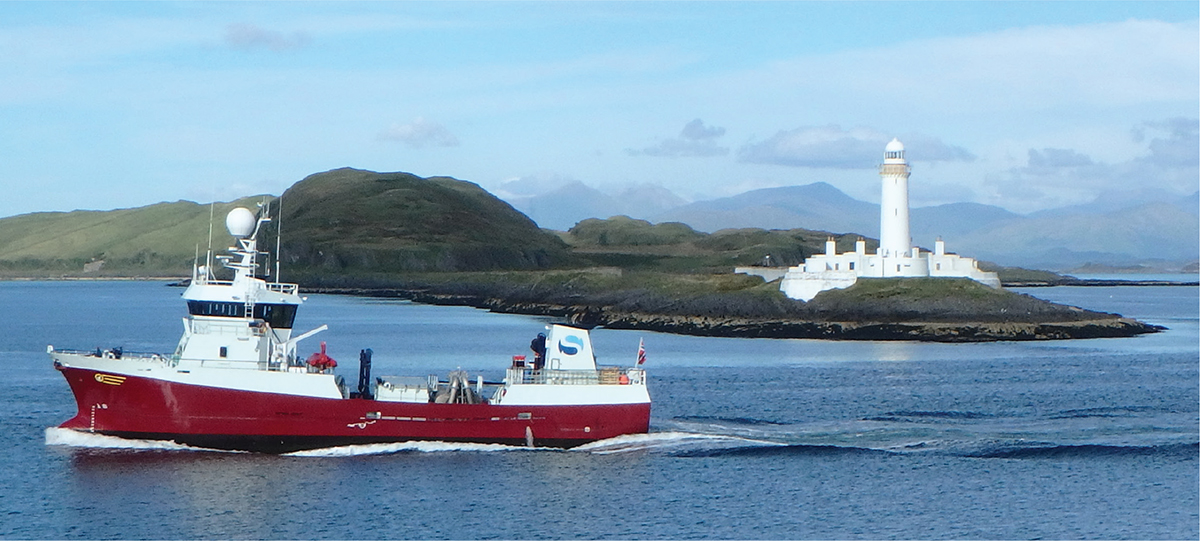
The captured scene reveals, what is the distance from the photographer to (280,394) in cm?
2806

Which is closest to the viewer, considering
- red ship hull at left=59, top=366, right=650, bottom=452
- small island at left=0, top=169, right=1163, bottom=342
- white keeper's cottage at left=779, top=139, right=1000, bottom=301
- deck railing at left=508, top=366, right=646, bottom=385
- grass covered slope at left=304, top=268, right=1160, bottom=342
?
red ship hull at left=59, top=366, right=650, bottom=452

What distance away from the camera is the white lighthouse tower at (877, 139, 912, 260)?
73062 mm

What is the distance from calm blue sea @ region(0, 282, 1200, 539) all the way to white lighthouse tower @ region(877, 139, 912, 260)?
29771 millimetres

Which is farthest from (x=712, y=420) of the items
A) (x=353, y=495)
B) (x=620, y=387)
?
(x=353, y=495)

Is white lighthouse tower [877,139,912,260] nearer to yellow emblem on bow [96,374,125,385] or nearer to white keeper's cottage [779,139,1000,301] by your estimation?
white keeper's cottage [779,139,1000,301]

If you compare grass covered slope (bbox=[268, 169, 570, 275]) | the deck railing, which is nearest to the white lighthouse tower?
the deck railing

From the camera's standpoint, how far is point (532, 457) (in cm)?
2895

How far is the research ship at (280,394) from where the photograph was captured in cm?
2805

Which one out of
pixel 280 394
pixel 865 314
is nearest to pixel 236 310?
pixel 280 394

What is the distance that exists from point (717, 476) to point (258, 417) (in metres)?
9.62

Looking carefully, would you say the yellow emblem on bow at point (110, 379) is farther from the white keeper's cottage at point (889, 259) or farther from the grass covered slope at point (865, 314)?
the white keeper's cottage at point (889, 259)

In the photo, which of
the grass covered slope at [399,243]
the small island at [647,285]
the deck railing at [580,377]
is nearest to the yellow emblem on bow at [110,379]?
the small island at [647,285]

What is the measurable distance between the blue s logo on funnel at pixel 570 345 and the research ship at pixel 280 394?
22 millimetres

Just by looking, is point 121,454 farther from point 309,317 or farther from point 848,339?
point 309,317
